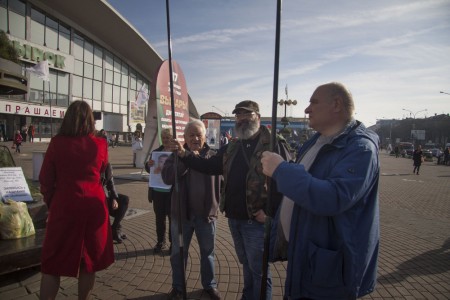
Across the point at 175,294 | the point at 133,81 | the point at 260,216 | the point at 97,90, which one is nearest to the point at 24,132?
the point at 97,90

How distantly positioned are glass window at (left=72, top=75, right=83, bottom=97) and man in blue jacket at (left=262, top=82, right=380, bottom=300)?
128 feet

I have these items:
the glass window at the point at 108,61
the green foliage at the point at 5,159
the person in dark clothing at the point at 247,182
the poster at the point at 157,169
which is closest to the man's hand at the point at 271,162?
the person in dark clothing at the point at 247,182

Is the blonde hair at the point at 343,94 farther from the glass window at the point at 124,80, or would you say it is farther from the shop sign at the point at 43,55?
the glass window at the point at 124,80

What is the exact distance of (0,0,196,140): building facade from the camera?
2934 centimetres

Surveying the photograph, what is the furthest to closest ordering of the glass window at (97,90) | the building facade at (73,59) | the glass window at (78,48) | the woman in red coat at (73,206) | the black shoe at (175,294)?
the glass window at (97,90), the glass window at (78,48), the building facade at (73,59), the black shoe at (175,294), the woman in red coat at (73,206)

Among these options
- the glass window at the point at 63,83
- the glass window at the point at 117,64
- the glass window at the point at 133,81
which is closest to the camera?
the glass window at the point at 63,83

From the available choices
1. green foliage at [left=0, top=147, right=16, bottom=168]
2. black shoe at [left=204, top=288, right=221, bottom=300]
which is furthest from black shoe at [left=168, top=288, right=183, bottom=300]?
green foliage at [left=0, top=147, right=16, bottom=168]

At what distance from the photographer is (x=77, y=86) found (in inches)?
1410

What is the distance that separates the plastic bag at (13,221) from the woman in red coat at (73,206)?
109 cm

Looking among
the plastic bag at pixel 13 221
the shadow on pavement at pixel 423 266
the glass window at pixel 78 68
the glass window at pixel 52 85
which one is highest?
the glass window at pixel 78 68

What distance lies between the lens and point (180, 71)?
7.46 m

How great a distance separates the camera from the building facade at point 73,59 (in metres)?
29.3

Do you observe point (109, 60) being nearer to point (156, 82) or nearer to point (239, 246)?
point (156, 82)

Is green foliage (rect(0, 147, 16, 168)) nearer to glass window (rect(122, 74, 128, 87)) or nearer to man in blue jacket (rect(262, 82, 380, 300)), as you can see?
man in blue jacket (rect(262, 82, 380, 300))
